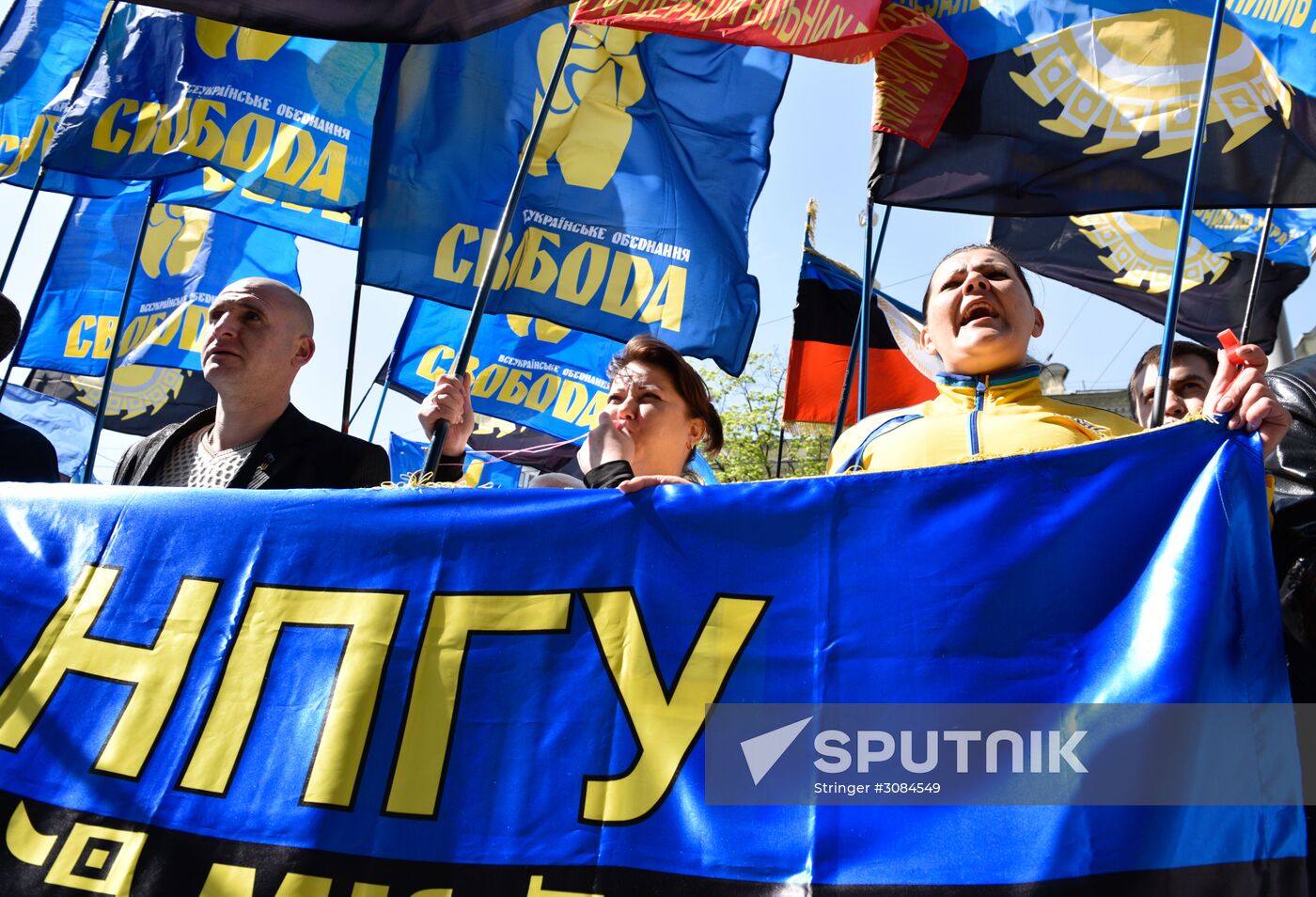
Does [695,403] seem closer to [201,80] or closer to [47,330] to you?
[201,80]

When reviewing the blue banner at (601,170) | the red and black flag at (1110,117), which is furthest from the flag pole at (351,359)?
the red and black flag at (1110,117)

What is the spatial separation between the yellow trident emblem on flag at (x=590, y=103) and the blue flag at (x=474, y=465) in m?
2.43

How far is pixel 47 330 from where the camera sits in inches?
426

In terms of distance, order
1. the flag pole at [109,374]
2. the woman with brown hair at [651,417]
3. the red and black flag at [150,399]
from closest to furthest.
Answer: the woman with brown hair at [651,417]
the flag pole at [109,374]
the red and black flag at [150,399]

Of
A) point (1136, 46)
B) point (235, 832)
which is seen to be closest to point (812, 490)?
point (235, 832)

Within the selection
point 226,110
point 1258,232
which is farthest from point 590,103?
point 1258,232

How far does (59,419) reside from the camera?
37.8 ft

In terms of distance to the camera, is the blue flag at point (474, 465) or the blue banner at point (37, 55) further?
the blue flag at point (474, 465)

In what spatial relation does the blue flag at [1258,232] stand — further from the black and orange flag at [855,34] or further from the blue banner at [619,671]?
the blue banner at [619,671]

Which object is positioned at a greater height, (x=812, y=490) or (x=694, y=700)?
(x=812, y=490)

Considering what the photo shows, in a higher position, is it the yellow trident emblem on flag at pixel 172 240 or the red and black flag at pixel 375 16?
the yellow trident emblem on flag at pixel 172 240

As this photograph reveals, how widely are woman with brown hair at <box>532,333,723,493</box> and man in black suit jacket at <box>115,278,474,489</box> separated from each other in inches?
16.0

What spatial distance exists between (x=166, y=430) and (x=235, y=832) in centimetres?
158

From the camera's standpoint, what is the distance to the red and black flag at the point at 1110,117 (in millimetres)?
4012
